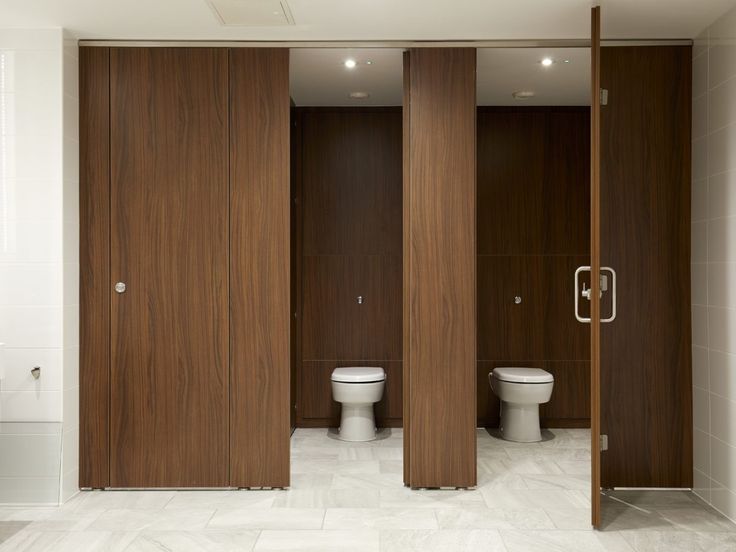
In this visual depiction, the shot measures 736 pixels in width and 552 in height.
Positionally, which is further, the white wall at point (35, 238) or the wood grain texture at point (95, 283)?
the wood grain texture at point (95, 283)

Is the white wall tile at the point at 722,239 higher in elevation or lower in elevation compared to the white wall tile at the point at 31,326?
higher

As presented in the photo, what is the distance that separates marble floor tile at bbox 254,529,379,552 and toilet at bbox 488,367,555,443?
5.89 ft

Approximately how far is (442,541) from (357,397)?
1.60m

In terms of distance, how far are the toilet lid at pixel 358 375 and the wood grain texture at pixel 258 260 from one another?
93cm

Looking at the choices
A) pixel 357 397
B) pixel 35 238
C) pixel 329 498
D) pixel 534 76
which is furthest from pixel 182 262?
pixel 534 76

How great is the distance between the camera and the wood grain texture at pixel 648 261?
3424mm

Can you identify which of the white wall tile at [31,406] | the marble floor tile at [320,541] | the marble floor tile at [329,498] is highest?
the white wall tile at [31,406]

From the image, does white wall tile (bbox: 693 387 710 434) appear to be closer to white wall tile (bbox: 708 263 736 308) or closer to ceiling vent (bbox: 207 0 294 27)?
white wall tile (bbox: 708 263 736 308)

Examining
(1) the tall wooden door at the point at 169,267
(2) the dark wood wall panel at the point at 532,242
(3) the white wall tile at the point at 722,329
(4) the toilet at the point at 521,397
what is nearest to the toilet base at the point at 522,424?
(4) the toilet at the point at 521,397

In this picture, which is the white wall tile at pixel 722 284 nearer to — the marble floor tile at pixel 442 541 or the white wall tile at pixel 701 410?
the white wall tile at pixel 701 410

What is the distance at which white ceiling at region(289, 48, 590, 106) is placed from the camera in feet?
11.7

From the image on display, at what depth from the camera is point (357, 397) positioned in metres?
4.30

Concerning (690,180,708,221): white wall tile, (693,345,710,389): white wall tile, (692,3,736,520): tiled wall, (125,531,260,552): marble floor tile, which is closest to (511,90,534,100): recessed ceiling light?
(692,3,736,520): tiled wall

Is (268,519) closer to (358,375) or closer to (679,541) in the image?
(358,375)
